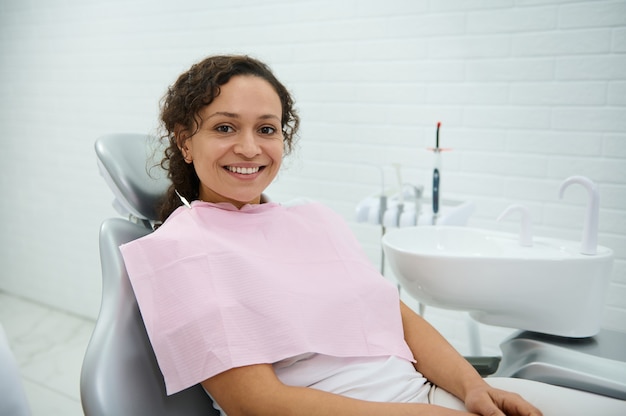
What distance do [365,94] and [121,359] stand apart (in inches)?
61.7

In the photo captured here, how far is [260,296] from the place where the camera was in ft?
3.13

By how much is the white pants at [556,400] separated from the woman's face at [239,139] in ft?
2.07

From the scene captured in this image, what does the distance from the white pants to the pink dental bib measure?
16 cm

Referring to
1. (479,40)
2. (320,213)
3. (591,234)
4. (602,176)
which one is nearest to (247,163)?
(320,213)

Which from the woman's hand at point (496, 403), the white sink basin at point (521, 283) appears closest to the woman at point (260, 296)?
the woman's hand at point (496, 403)

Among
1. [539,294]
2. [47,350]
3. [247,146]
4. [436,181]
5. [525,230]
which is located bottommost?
[47,350]

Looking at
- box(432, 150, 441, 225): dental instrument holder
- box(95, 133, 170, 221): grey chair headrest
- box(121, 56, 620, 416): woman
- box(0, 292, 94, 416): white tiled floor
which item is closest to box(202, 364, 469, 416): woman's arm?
box(121, 56, 620, 416): woman

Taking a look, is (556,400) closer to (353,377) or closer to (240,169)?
(353,377)

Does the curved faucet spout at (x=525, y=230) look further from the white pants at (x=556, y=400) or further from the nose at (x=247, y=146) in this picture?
the nose at (x=247, y=146)

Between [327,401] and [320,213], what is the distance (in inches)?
22.0

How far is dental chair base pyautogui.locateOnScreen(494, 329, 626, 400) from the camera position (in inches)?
40.1

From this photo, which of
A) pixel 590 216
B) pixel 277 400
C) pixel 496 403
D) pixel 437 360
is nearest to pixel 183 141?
pixel 277 400

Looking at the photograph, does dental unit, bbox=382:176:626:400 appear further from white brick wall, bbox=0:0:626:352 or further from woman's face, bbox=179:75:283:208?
white brick wall, bbox=0:0:626:352

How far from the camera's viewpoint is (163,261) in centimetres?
96
